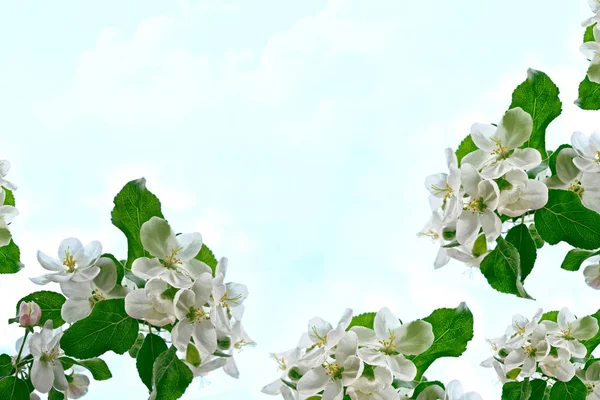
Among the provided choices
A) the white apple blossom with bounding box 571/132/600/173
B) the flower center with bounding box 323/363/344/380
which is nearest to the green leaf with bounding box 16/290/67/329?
the flower center with bounding box 323/363/344/380

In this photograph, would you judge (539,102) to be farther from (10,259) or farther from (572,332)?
(10,259)

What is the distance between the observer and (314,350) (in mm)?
1107

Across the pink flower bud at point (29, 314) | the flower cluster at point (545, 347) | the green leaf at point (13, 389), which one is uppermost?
the pink flower bud at point (29, 314)

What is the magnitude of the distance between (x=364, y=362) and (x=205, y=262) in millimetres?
360

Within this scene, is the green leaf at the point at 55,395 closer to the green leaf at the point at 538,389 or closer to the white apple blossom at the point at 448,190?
the white apple blossom at the point at 448,190

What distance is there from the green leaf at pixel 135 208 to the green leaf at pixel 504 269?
0.62 meters

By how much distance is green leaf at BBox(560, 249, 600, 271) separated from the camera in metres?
1.44

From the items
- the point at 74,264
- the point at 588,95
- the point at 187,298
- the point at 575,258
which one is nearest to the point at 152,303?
the point at 187,298

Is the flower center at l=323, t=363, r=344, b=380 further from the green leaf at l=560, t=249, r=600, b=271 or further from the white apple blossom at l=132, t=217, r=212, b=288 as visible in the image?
the green leaf at l=560, t=249, r=600, b=271

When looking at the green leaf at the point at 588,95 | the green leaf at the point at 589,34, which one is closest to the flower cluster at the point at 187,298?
the green leaf at the point at 588,95

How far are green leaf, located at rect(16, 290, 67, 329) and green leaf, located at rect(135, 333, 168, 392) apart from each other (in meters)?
0.21

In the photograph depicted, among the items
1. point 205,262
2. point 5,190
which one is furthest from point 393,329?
point 5,190

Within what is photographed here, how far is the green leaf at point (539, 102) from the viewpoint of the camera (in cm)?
131

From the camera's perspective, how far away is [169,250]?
118 centimetres
